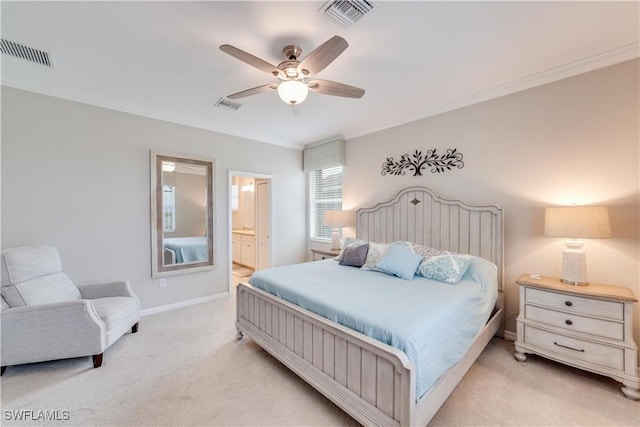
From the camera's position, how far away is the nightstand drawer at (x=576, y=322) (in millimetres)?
1966

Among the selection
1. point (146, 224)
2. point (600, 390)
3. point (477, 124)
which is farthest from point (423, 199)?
point (146, 224)

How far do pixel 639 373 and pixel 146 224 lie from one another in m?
5.20

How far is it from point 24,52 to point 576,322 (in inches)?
201

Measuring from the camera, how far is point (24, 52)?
2.22 m

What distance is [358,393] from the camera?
63.7 inches

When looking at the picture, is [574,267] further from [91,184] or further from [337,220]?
[91,184]

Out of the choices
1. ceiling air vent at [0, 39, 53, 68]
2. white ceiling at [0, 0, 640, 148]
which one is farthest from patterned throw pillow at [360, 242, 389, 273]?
ceiling air vent at [0, 39, 53, 68]

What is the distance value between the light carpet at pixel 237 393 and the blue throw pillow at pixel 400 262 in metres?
0.97

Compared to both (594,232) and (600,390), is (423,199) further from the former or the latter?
(600,390)

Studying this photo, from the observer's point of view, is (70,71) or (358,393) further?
(70,71)

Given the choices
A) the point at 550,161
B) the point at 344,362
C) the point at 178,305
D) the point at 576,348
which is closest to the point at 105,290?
the point at 178,305

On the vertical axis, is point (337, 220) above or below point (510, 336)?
above

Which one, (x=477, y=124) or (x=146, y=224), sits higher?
(x=477, y=124)

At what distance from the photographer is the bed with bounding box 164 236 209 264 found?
3.67 metres
